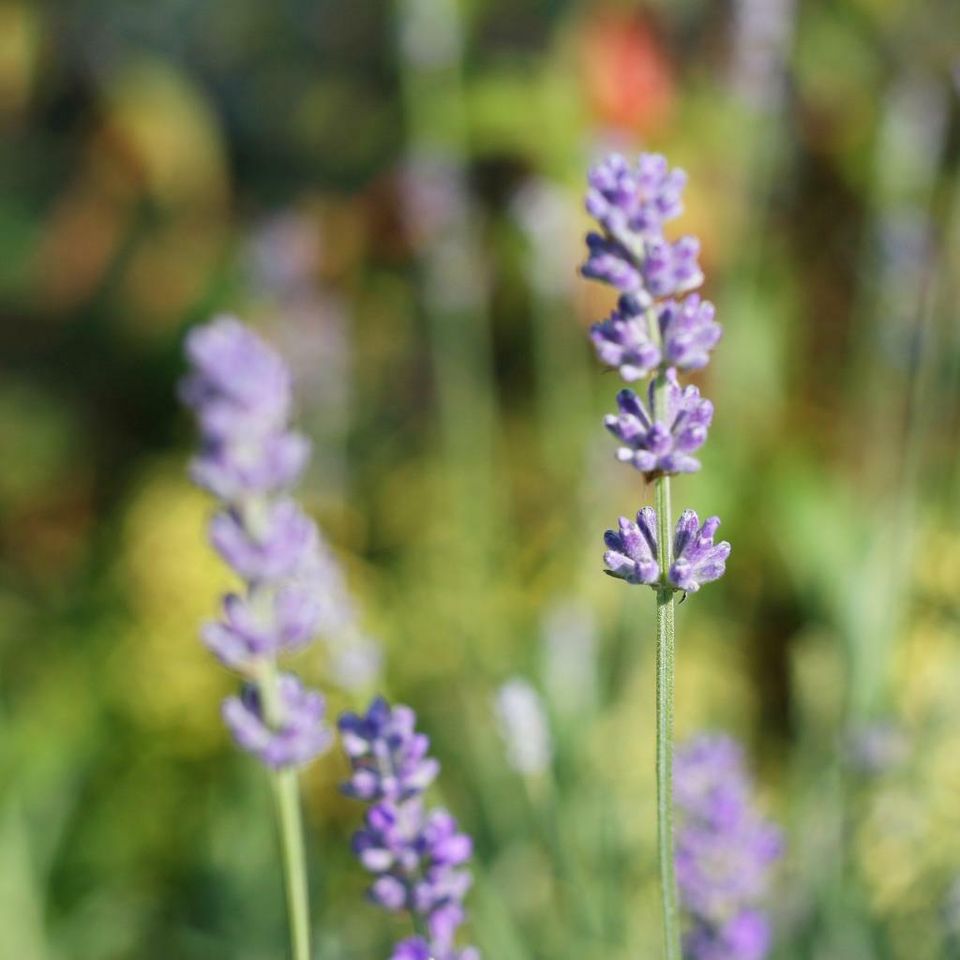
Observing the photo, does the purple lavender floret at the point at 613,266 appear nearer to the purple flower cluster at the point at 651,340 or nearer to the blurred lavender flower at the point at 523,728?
the purple flower cluster at the point at 651,340

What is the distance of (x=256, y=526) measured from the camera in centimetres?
68

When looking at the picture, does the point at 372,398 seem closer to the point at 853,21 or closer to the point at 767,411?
the point at 767,411

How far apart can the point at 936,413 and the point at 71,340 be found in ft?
7.53

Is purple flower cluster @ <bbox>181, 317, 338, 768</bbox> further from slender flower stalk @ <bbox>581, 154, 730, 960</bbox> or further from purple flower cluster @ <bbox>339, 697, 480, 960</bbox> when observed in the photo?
slender flower stalk @ <bbox>581, 154, 730, 960</bbox>

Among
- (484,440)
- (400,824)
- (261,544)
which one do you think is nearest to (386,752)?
(400,824)

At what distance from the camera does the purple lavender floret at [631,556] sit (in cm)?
67

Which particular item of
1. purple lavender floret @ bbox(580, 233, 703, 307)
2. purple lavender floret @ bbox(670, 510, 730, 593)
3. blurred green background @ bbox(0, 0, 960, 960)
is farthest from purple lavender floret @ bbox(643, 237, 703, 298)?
blurred green background @ bbox(0, 0, 960, 960)

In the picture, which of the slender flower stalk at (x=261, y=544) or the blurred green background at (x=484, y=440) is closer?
the slender flower stalk at (x=261, y=544)

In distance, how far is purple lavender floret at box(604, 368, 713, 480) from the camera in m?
0.66

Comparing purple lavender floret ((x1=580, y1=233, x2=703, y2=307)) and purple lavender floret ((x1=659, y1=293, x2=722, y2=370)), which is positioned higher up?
purple lavender floret ((x1=580, y1=233, x2=703, y2=307))

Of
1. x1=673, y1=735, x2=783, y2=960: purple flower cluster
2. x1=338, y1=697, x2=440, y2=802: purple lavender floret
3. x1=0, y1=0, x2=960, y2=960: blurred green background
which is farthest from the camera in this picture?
x1=0, y1=0, x2=960, y2=960: blurred green background

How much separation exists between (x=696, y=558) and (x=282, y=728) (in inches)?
9.1

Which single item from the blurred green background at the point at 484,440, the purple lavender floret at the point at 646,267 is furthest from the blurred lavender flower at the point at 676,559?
the blurred green background at the point at 484,440

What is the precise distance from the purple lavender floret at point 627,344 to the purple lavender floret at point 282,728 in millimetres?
243
